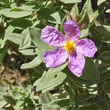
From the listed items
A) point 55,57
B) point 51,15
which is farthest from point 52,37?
point 51,15

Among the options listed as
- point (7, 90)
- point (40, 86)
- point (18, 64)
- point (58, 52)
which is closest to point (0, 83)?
point (18, 64)

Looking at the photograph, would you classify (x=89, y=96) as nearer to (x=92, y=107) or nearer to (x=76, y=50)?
(x=92, y=107)

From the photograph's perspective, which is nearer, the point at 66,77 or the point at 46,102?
the point at 66,77

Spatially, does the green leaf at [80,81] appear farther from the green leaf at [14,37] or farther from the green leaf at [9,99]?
the green leaf at [9,99]

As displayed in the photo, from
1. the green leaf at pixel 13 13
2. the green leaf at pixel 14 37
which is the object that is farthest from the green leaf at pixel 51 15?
the green leaf at pixel 14 37

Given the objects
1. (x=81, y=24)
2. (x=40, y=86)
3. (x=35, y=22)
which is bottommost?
(x=40, y=86)

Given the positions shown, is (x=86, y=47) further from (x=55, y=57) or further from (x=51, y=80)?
(x=51, y=80)

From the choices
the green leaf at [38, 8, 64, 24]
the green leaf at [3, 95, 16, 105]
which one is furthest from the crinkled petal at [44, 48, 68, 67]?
the green leaf at [3, 95, 16, 105]
